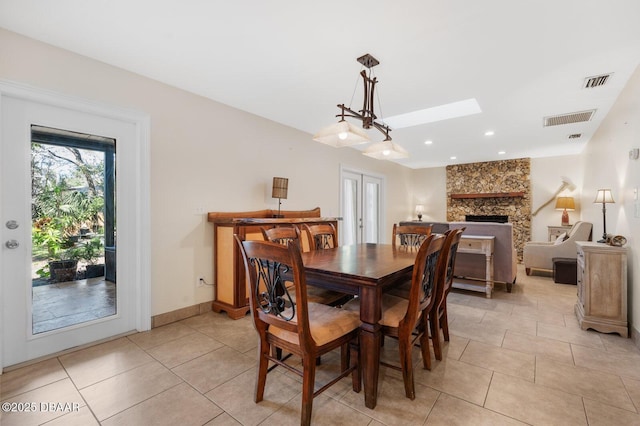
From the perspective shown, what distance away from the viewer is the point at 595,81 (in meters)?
2.85

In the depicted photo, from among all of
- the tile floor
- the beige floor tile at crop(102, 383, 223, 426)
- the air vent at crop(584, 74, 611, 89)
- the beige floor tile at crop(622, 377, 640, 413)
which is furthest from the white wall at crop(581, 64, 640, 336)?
the beige floor tile at crop(102, 383, 223, 426)

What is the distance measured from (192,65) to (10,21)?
3.83 feet

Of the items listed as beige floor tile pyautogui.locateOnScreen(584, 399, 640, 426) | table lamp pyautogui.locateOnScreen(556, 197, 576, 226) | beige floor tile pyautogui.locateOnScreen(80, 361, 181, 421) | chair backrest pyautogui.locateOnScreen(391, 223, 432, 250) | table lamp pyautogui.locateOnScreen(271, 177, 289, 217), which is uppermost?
table lamp pyautogui.locateOnScreen(271, 177, 289, 217)

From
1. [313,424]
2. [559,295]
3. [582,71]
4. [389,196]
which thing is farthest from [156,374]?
[389,196]

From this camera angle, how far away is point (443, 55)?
7.89 ft

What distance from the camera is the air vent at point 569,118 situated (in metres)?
3.73

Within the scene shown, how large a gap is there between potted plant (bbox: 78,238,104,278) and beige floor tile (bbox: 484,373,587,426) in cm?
320

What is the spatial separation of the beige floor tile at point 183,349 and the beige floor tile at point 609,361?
291 cm

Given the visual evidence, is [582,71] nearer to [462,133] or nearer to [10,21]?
[462,133]

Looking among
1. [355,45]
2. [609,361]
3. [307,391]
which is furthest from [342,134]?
[609,361]

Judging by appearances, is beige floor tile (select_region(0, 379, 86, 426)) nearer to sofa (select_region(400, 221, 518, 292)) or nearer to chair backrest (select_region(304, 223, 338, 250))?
chair backrest (select_region(304, 223, 338, 250))

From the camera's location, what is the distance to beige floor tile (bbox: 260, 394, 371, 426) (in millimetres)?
1556

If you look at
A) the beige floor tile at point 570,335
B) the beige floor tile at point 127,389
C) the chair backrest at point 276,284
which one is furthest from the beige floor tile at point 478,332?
the beige floor tile at point 127,389

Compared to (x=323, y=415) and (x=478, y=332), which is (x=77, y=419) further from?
(x=478, y=332)
